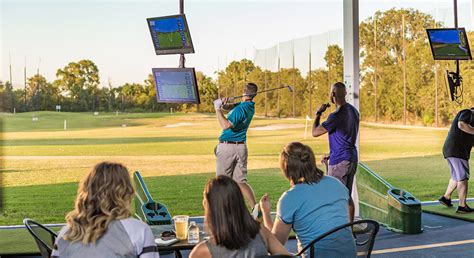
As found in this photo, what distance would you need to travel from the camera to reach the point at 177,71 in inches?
261

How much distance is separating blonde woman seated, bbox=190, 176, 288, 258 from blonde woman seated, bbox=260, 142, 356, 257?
0.57 metres

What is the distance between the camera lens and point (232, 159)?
23.9 feet

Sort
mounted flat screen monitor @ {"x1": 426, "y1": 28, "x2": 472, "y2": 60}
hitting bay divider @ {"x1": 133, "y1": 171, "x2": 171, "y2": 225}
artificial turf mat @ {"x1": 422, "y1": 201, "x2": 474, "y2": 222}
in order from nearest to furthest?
hitting bay divider @ {"x1": 133, "y1": 171, "x2": 171, "y2": 225} → artificial turf mat @ {"x1": 422, "y1": 201, "x2": 474, "y2": 222} → mounted flat screen monitor @ {"x1": 426, "y1": 28, "x2": 472, "y2": 60}

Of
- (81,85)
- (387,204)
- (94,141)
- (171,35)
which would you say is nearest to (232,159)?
(171,35)

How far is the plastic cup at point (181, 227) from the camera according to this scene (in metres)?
3.86

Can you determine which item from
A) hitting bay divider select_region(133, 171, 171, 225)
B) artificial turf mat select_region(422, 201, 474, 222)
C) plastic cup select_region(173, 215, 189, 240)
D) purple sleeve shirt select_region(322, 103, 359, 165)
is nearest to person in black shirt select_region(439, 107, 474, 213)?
artificial turf mat select_region(422, 201, 474, 222)

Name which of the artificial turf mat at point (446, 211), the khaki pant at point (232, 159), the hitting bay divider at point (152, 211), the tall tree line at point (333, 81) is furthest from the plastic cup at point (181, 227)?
the tall tree line at point (333, 81)

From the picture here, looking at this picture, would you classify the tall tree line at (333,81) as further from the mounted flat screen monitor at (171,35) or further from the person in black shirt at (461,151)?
the mounted flat screen monitor at (171,35)

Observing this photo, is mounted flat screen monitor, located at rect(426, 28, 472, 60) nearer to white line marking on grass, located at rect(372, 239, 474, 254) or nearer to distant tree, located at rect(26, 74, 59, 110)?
white line marking on grass, located at rect(372, 239, 474, 254)

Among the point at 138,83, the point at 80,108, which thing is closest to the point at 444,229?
the point at 138,83

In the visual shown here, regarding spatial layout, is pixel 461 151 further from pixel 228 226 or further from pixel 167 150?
pixel 167 150

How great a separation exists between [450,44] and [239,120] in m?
2.64

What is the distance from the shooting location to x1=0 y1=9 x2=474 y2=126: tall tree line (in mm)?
16031

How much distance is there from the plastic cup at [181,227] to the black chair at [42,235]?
60 centimetres
